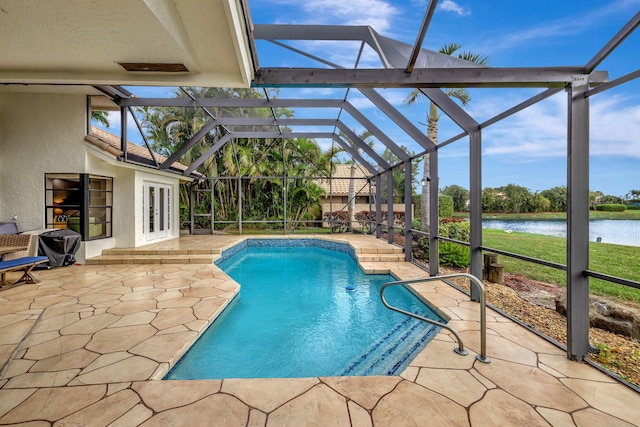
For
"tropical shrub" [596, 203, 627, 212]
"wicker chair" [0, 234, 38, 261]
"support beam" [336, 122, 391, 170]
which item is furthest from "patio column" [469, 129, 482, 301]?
Answer: "wicker chair" [0, 234, 38, 261]

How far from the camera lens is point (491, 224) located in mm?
11508

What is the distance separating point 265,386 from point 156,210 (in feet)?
28.7

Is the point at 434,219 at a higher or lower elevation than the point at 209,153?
lower

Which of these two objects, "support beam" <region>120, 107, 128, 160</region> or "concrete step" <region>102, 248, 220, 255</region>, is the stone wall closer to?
"concrete step" <region>102, 248, 220, 255</region>

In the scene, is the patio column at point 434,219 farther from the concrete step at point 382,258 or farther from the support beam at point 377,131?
the concrete step at point 382,258

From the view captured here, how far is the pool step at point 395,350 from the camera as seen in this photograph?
2984 mm

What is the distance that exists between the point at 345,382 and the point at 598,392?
1958mm

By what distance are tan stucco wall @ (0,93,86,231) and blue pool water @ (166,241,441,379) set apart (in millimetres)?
5063

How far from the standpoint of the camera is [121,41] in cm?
248

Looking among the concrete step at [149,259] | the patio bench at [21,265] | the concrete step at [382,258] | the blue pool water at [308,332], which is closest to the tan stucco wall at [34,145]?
the concrete step at [149,259]

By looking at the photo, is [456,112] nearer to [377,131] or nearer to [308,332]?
[377,131]

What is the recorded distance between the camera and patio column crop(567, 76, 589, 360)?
2.61m

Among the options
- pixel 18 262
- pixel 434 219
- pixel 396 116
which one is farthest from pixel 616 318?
pixel 18 262

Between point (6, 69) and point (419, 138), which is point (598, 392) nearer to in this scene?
point (419, 138)
